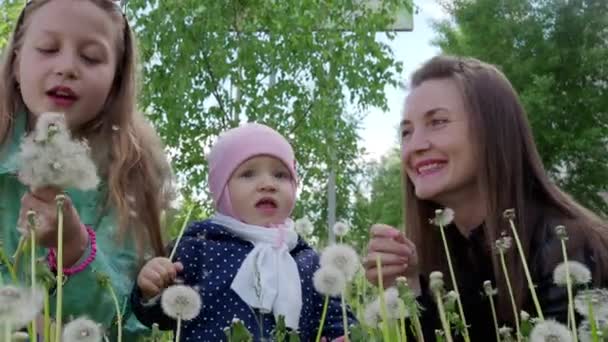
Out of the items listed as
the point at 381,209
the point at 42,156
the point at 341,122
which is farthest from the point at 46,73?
the point at 381,209

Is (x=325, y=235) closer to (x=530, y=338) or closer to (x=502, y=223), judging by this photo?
(x=502, y=223)

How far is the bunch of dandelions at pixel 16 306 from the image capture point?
3.27ft

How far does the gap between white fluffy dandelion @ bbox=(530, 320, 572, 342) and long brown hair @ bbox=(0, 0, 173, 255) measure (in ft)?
4.78

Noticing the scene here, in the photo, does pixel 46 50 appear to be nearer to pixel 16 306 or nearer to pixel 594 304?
pixel 16 306

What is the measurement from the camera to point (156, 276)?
212 centimetres

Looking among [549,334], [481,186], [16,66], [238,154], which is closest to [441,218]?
[549,334]

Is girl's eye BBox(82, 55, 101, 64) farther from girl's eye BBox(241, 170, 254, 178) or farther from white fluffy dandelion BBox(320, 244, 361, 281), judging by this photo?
white fluffy dandelion BBox(320, 244, 361, 281)

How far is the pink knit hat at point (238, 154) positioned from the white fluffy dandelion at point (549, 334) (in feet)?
4.93

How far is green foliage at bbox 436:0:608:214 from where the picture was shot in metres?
15.6

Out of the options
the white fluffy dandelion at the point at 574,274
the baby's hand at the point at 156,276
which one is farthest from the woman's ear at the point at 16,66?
the white fluffy dandelion at the point at 574,274

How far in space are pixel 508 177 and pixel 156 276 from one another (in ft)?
3.54

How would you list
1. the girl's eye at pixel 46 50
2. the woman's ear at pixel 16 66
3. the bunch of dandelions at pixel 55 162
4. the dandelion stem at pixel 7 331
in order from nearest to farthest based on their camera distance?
the dandelion stem at pixel 7 331 < the bunch of dandelions at pixel 55 162 < the girl's eye at pixel 46 50 < the woman's ear at pixel 16 66

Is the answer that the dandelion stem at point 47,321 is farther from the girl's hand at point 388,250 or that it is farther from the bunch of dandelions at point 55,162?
the girl's hand at point 388,250

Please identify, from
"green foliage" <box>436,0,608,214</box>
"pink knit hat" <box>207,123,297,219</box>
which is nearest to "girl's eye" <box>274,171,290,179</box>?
"pink knit hat" <box>207,123,297,219</box>
